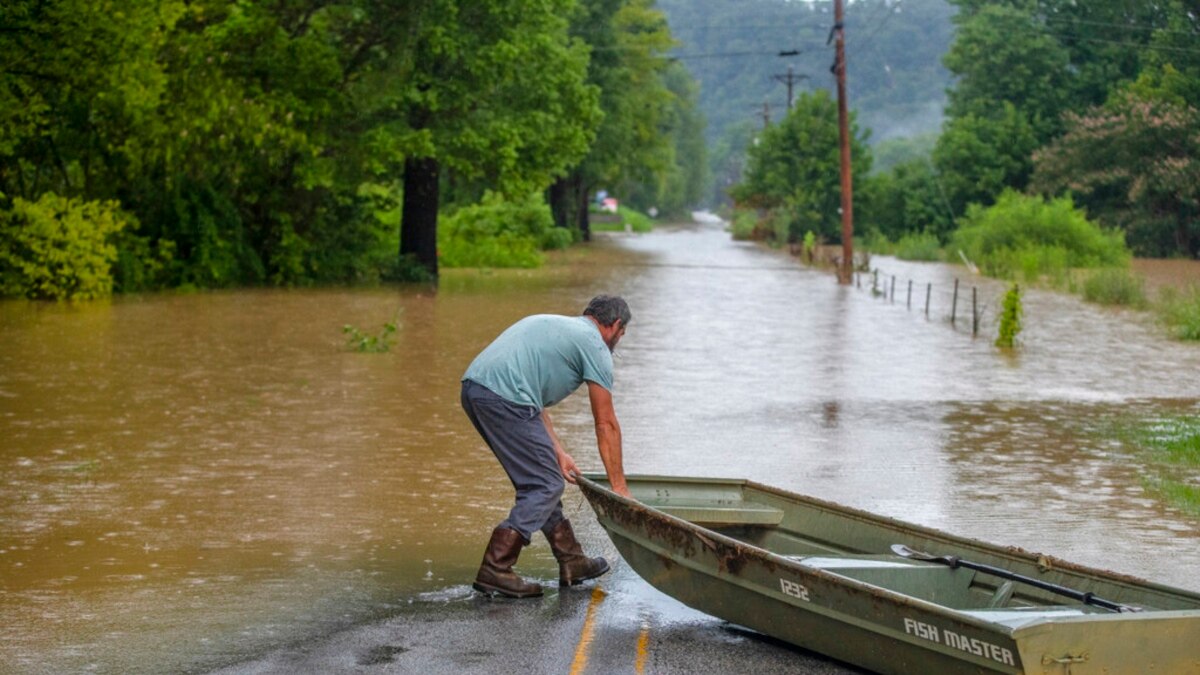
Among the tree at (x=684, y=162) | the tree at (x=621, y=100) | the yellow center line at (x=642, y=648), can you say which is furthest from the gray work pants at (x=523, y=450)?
the tree at (x=684, y=162)

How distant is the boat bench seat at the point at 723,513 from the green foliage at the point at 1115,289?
91.1ft

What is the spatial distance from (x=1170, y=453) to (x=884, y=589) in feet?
27.0

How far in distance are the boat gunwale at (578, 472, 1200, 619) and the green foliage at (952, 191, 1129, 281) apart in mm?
40517

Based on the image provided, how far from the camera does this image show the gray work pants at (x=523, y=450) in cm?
898

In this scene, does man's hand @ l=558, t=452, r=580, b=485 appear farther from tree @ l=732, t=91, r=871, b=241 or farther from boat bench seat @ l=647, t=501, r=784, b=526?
tree @ l=732, t=91, r=871, b=241

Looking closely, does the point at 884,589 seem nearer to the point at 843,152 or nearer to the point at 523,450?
the point at 523,450

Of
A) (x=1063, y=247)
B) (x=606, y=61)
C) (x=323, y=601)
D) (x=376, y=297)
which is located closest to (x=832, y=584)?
(x=323, y=601)

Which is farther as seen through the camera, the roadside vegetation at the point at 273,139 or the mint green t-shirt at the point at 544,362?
the roadside vegetation at the point at 273,139

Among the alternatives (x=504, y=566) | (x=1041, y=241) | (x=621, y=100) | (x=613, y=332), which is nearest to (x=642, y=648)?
(x=504, y=566)

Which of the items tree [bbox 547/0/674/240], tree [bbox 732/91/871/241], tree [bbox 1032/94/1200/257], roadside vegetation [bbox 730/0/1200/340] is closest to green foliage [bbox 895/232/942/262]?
roadside vegetation [bbox 730/0/1200/340]

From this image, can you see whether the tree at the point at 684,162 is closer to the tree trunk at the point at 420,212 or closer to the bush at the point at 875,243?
the bush at the point at 875,243

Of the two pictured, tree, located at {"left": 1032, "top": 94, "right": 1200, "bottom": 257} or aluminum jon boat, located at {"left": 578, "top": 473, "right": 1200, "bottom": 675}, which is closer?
aluminum jon boat, located at {"left": 578, "top": 473, "right": 1200, "bottom": 675}

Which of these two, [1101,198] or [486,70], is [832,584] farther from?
[1101,198]

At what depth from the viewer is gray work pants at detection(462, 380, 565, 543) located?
8.98 metres
